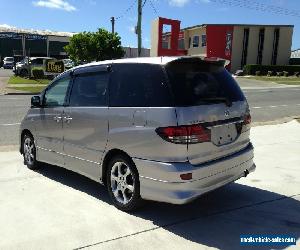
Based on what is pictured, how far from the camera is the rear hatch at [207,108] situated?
13.6ft

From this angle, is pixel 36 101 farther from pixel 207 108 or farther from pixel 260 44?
pixel 260 44

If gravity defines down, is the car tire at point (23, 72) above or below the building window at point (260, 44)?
below

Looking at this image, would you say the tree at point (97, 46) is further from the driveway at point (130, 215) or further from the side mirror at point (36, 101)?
the driveway at point (130, 215)

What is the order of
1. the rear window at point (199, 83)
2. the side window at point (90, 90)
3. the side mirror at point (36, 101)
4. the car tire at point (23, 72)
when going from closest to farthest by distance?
1. the rear window at point (199, 83)
2. the side window at point (90, 90)
3. the side mirror at point (36, 101)
4. the car tire at point (23, 72)

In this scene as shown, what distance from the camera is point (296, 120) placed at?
12.5m

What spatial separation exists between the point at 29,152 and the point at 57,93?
129cm

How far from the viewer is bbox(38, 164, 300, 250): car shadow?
4.16 meters

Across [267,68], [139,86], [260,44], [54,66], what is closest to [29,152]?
[139,86]

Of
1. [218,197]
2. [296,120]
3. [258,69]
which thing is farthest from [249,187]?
[258,69]

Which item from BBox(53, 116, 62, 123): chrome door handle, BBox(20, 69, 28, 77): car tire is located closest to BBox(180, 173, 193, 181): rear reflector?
BBox(53, 116, 62, 123): chrome door handle

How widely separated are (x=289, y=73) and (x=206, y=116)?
5144 centimetres

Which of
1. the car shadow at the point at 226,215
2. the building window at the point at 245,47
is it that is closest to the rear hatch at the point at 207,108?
the car shadow at the point at 226,215

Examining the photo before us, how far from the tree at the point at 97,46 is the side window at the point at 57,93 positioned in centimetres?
3382

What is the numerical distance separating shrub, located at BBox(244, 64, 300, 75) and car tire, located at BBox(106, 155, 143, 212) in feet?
158
